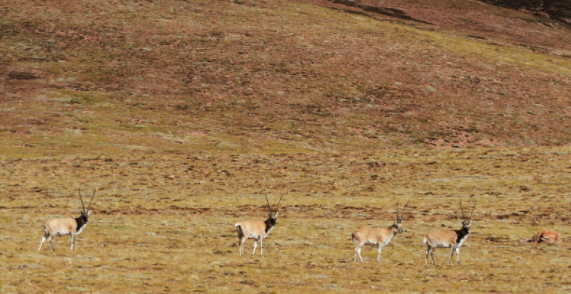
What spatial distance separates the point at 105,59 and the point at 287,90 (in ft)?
83.4

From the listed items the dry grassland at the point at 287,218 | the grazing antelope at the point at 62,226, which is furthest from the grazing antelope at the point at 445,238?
the grazing antelope at the point at 62,226

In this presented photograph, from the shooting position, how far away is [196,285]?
23.8 metres

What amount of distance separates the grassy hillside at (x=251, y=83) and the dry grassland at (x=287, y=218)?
495 inches

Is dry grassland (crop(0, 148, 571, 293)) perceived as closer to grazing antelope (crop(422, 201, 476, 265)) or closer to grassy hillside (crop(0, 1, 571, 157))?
grazing antelope (crop(422, 201, 476, 265))

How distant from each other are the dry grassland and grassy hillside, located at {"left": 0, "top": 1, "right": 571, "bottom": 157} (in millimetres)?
12567

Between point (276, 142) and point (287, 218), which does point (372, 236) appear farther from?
point (276, 142)

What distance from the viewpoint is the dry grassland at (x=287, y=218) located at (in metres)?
24.8

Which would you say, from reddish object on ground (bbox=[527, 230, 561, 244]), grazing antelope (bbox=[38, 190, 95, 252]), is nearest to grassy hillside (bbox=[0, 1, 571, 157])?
grazing antelope (bbox=[38, 190, 95, 252])

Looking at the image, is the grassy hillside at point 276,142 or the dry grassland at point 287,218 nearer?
Answer: the dry grassland at point 287,218

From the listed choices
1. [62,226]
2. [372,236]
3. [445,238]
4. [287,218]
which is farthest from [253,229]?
[287,218]

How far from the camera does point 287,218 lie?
3931cm

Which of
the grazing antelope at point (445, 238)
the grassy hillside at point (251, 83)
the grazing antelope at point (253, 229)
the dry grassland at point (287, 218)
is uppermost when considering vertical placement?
the grassy hillside at point (251, 83)

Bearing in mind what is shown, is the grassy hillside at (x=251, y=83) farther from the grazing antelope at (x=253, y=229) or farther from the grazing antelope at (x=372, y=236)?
the grazing antelope at (x=372, y=236)

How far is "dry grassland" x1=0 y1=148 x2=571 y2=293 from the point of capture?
24.8 m
